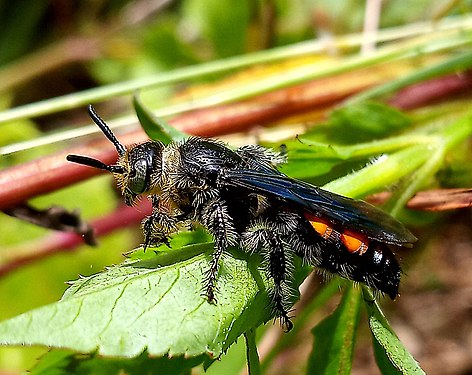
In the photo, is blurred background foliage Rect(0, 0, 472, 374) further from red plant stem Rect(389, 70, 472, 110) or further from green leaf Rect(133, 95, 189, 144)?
green leaf Rect(133, 95, 189, 144)

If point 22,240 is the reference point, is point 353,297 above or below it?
below

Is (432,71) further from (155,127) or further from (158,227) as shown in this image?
(158,227)

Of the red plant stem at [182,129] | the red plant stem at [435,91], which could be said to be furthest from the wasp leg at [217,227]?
the red plant stem at [435,91]

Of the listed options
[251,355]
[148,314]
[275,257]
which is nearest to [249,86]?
[275,257]

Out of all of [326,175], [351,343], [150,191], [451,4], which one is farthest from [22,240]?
[451,4]

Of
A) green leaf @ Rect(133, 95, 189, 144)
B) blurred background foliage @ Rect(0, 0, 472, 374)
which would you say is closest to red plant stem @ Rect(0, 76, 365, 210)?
blurred background foliage @ Rect(0, 0, 472, 374)

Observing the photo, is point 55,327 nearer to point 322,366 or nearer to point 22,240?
point 322,366
